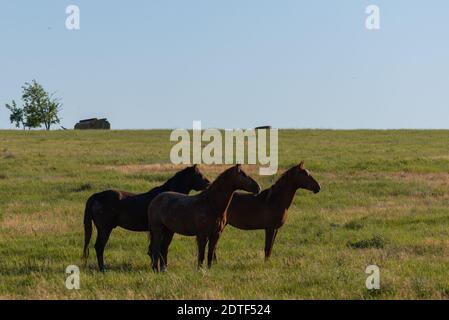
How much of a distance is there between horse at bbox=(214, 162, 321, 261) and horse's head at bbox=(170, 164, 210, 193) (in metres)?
0.96

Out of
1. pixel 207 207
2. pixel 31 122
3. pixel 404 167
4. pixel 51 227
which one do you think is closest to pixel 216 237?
pixel 207 207

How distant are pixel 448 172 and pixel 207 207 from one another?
2522cm

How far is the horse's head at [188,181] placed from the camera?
1547 centimetres

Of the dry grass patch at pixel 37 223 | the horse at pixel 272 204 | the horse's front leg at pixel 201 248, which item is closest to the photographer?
the horse's front leg at pixel 201 248

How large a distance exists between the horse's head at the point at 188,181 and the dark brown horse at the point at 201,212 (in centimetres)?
131

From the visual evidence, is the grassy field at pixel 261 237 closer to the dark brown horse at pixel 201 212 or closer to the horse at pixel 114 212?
the dark brown horse at pixel 201 212

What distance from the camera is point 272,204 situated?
50.6 ft

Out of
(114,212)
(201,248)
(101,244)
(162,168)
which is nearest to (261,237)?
(114,212)

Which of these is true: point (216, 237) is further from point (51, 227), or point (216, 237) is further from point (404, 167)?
point (404, 167)

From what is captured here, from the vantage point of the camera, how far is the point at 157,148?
4894 cm

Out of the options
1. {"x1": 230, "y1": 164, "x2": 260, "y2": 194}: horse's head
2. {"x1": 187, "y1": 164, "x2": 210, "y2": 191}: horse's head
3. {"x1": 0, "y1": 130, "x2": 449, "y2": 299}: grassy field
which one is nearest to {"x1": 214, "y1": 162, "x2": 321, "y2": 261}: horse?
{"x1": 0, "y1": 130, "x2": 449, "y2": 299}: grassy field

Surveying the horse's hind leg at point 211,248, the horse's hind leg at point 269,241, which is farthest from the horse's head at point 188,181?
the horse's hind leg at point 211,248

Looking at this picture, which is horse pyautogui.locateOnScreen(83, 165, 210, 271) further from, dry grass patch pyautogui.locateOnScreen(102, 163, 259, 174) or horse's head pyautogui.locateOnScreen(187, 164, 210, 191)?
dry grass patch pyautogui.locateOnScreen(102, 163, 259, 174)
